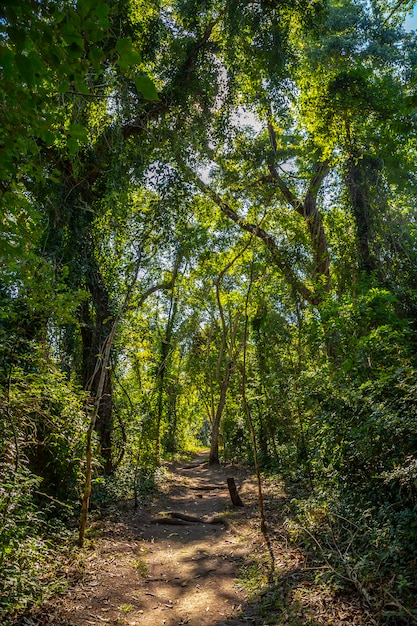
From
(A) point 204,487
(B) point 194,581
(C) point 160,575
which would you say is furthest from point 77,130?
(A) point 204,487

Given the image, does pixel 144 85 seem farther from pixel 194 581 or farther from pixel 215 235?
pixel 215 235

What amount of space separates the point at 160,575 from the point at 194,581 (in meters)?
0.54

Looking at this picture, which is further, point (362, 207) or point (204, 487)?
point (204, 487)

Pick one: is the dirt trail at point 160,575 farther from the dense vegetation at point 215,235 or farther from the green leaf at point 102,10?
the green leaf at point 102,10

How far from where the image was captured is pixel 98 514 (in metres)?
7.32

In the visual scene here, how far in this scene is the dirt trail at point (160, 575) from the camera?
427 centimetres

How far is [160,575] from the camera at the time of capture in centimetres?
556

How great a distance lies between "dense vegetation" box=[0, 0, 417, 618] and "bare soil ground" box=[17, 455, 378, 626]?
39cm

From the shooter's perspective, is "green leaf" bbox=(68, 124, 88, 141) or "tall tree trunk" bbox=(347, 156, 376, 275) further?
"tall tree trunk" bbox=(347, 156, 376, 275)

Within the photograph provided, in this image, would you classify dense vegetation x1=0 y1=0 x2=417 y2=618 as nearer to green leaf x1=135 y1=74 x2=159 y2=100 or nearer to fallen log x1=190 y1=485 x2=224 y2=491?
green leaf x1=135 y1=74 x2=159 y2=100

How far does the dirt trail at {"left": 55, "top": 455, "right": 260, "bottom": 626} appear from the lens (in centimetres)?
427

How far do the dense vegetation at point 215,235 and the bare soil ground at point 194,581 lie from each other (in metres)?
0.39

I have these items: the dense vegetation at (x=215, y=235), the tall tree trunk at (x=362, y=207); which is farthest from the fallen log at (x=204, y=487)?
the tall tree trunk at (x=362, y=207)

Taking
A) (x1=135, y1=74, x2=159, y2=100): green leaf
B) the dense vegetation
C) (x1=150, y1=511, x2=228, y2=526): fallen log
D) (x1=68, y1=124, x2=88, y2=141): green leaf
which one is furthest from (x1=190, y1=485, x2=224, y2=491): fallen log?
(x1=135, y1=74, x2=159, y2=100): green leaf
